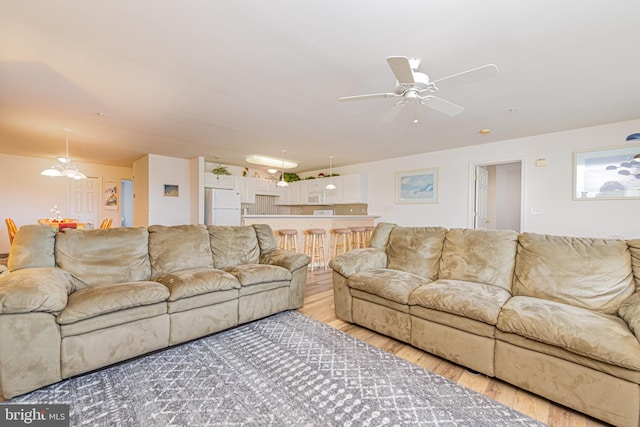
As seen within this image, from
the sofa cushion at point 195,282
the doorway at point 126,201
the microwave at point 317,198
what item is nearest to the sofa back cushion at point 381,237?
the sofa cushion at point 195,282

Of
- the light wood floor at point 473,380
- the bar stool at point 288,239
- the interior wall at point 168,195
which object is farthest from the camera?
the interior wall at point 168,195

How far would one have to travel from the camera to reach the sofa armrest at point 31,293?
5.15 ft

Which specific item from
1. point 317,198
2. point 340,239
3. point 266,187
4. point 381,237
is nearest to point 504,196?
point 340,239

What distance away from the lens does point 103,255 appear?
8.03 feet

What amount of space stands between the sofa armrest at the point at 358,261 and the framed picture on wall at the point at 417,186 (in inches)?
128

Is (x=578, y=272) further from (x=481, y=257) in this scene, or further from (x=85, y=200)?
(x=85, y=200)

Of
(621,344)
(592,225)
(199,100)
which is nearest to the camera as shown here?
(621,344)

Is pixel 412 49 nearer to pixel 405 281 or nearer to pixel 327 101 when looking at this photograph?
pixel 327 101

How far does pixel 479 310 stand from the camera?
187cm

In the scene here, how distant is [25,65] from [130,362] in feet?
9.05

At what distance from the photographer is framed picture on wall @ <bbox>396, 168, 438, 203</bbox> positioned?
577 cm

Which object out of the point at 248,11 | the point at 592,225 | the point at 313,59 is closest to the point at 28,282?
the point at 248,11

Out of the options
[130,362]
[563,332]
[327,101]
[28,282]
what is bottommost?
[130,362]

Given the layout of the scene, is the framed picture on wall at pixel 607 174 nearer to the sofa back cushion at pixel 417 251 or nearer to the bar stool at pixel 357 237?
the sofa back cushion at pixel 417 251
